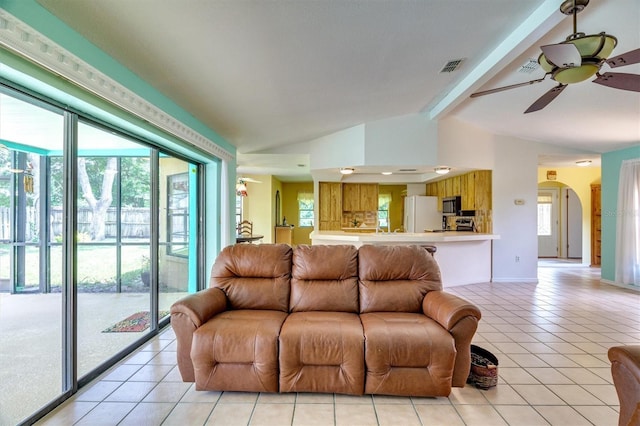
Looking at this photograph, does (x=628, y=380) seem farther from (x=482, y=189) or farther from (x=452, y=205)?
(x=452, y=205)

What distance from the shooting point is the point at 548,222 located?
941 centimetres

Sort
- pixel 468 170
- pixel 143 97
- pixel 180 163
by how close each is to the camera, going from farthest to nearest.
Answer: pixel 468 170
pixel 180 163
pixel 143 97

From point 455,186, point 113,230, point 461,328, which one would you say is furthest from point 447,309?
point 455,186

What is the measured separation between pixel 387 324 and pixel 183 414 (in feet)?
4.82

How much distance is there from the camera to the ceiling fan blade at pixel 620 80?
223cm

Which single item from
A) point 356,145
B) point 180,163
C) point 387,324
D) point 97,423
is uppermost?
point 356,145

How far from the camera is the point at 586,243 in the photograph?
788 centimetres

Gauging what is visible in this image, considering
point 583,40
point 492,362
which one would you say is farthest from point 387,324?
point 583,40

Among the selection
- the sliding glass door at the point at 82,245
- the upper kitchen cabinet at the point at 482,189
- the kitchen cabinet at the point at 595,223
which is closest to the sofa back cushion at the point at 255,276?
the sliding glass door at the point at 82,245

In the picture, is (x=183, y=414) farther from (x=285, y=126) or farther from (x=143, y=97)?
(x=285, y=126)

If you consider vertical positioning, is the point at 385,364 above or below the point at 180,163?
below

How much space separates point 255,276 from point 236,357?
2.50 feet

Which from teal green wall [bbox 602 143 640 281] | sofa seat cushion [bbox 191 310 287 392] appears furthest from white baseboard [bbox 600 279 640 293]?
sofa seat cushion [bbox 191 310 287 392]

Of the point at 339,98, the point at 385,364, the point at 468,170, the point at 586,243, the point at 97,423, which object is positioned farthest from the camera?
the point at 586,243
